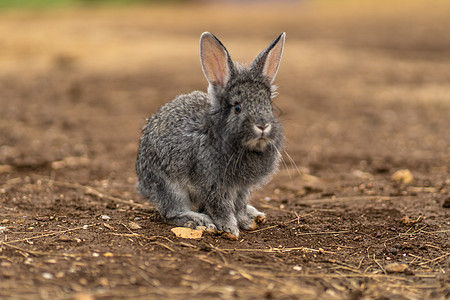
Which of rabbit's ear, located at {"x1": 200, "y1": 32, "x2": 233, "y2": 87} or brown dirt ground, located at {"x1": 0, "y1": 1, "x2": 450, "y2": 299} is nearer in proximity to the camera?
brown dirt ground, located at {"x1": 0, "y1": 1, "x2": 450, "y2": 299}

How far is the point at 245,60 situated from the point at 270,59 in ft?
29.3

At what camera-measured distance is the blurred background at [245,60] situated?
31.0 ft

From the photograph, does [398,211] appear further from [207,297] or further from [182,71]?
[182,71]

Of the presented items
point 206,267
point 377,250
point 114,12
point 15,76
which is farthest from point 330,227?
point 114,12

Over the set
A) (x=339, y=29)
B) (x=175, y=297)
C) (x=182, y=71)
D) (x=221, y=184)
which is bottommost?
(x=175, y=297)

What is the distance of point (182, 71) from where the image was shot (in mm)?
14164

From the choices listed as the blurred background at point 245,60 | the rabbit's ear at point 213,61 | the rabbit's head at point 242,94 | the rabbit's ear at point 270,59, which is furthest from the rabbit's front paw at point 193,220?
the rabbit's ear at point 270,59

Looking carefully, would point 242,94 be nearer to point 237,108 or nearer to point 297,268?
point 237,108

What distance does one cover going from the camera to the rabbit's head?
516 cm

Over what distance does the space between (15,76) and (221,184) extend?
35.8 ft

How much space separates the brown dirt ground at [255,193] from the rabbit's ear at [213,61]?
0.88 metres

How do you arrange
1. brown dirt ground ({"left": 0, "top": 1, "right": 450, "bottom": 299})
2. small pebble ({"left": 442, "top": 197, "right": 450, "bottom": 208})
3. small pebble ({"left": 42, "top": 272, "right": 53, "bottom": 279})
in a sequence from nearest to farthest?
1. small pebble ({"left": 42, "top": 272, "right": 53, "bottom": 279})
2. brown dirt ground ({"left": 0, "top": 1, "right": 450, "bottom": 299})
3. small pebble ({"left": 442, "top": 197, "right": 450, "bottom": 208})

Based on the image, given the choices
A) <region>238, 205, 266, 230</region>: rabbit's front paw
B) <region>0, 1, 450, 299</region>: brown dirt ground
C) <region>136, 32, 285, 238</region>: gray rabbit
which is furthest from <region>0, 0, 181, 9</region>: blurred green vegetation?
<region>238, 205, 266, 230</region>: rabbit's front paw

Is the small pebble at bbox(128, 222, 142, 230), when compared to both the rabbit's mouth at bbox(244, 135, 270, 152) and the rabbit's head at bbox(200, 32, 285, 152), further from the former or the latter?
the rabbit's mouth at bbox(244, 135, 270, 152)
